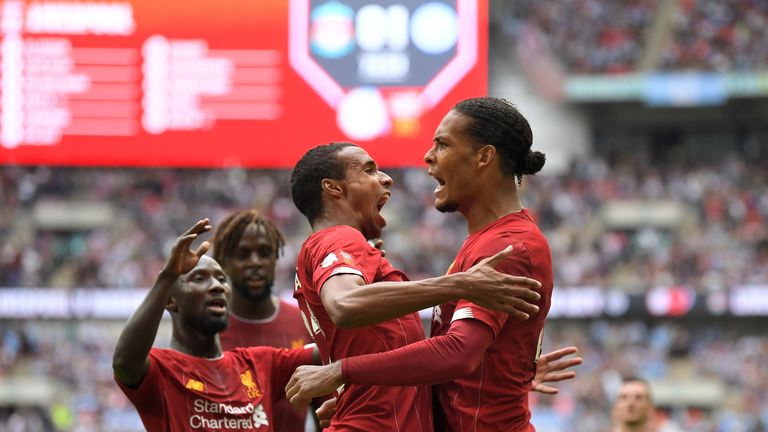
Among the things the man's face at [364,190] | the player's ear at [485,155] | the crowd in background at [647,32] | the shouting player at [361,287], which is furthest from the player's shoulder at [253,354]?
the crowd in background at [647,32]

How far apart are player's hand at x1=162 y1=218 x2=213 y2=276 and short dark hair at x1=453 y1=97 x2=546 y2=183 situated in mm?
1051

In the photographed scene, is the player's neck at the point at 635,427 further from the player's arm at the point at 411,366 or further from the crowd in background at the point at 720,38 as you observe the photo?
the crowd in background at the point at 720,38

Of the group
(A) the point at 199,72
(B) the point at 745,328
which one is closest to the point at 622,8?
(B) the point at 745,328

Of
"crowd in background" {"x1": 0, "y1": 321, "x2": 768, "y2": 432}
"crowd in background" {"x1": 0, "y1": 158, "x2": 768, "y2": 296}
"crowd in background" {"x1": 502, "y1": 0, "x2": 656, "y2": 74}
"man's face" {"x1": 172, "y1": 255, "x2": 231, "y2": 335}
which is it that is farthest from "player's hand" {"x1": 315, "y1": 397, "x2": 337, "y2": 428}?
"crowd in background" {"x1": 502, "y1": 0, "x2": 656, "y2": 74}

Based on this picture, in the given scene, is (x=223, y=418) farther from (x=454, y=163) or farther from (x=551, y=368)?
(x=454, y=163)

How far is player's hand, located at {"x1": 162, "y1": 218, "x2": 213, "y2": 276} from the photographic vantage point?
4.25m

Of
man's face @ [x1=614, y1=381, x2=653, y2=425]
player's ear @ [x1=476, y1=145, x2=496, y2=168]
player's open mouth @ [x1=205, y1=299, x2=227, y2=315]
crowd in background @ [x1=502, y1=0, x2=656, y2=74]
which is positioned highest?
player's ear @ [x1=476, y1=145, x2=496, y2=168]

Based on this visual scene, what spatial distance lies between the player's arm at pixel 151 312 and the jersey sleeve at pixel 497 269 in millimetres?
1054

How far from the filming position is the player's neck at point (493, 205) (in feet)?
13.4

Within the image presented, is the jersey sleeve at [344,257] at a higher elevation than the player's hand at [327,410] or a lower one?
Result: higher

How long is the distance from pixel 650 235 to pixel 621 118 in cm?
598

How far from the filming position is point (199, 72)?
44.0 feet

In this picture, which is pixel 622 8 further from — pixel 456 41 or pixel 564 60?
pixel 456 41

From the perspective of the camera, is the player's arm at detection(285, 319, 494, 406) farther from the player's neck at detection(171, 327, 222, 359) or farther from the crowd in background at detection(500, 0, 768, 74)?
the crowd in background at detection(500, 0, 768, 74)
